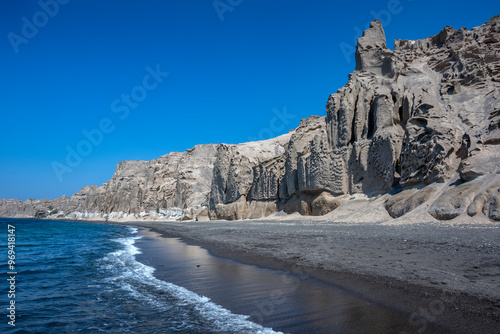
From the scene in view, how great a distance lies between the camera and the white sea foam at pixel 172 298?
195 inches

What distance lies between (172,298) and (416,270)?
518 centimetres

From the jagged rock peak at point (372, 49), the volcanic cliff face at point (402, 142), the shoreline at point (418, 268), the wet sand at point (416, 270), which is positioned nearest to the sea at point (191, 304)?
the wet sand at point (416, 270)

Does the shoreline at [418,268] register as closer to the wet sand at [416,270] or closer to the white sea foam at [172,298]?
the wet sand at [416,270]

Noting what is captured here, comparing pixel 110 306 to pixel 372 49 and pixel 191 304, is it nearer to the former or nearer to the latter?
pixel 191 304

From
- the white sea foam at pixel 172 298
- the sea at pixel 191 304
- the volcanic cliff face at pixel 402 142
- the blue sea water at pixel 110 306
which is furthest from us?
the volcanic cliff face at pixel 402 142

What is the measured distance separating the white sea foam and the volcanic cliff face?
37.7 ft

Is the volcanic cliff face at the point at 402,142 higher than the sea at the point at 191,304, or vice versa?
the volcanic cliff face at the point at 402,142

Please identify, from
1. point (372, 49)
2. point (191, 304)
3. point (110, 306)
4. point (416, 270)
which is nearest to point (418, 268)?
point (416, 270)

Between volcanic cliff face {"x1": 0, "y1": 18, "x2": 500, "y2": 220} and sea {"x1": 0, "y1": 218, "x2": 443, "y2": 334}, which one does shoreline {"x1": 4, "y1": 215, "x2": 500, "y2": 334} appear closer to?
sea {"x1": 0, "y1": 218, "x2": 443, "y2": 334}

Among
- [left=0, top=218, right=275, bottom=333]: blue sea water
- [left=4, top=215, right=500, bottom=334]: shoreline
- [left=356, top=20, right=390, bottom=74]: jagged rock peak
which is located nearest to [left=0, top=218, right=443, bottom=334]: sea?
[left=0, top=218, right=275, bottom=333]: blue sea water

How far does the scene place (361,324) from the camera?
4.59 m

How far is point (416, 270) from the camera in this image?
680cm

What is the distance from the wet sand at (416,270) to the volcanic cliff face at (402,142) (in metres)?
4.60

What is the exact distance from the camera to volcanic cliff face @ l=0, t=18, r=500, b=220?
16156mm
